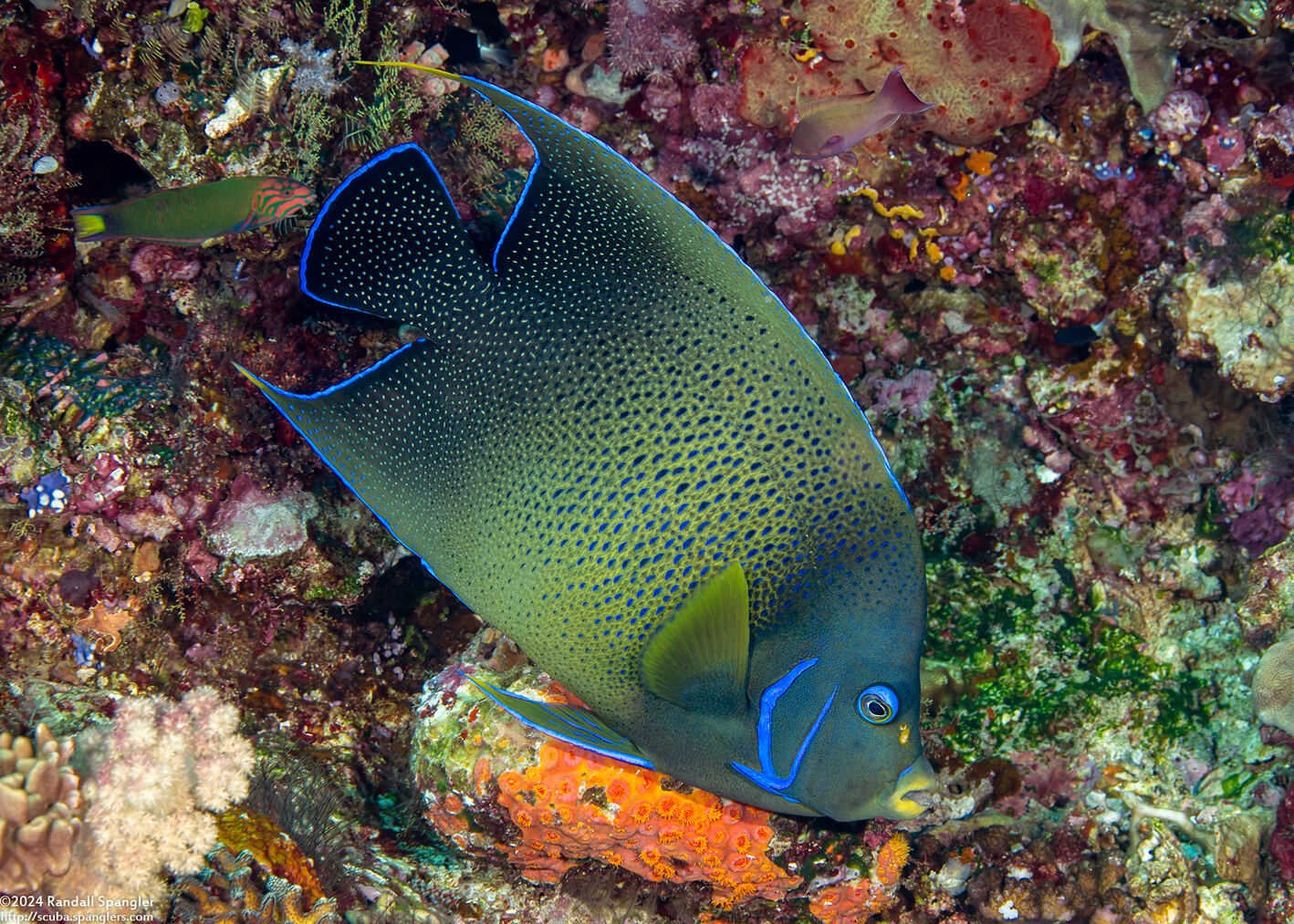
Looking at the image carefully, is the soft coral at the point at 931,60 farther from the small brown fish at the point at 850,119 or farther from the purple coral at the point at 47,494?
the purple coral at the point at 47,494

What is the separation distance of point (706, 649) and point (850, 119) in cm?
207

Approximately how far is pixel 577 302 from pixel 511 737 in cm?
173

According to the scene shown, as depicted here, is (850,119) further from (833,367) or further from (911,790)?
(911,790)

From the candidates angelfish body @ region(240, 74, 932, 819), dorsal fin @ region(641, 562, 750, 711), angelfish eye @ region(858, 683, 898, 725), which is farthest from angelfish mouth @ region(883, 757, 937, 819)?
dorsal fin @ region(641, 562, 750, 711)

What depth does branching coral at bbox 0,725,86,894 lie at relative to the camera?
1855mm

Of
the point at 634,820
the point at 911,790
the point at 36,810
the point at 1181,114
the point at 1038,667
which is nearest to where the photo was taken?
the point at 911,790

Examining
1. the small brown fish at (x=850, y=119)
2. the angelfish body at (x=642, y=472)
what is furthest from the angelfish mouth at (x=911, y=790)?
the small brown fish at (x=850, y=119)

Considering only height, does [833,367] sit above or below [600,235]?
below

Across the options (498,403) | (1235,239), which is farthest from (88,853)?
(1235,239)

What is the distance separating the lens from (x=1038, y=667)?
10.3ft

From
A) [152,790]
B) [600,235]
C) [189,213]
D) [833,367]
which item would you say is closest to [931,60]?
[833,367]

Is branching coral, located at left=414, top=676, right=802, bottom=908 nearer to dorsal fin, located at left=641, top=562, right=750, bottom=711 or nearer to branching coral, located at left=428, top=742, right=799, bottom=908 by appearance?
branching coral, located at left=428, top=742, right=799, bottom=908

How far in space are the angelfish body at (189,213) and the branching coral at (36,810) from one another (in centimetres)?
155

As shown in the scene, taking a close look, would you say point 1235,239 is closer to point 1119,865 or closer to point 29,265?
point 1119,865
